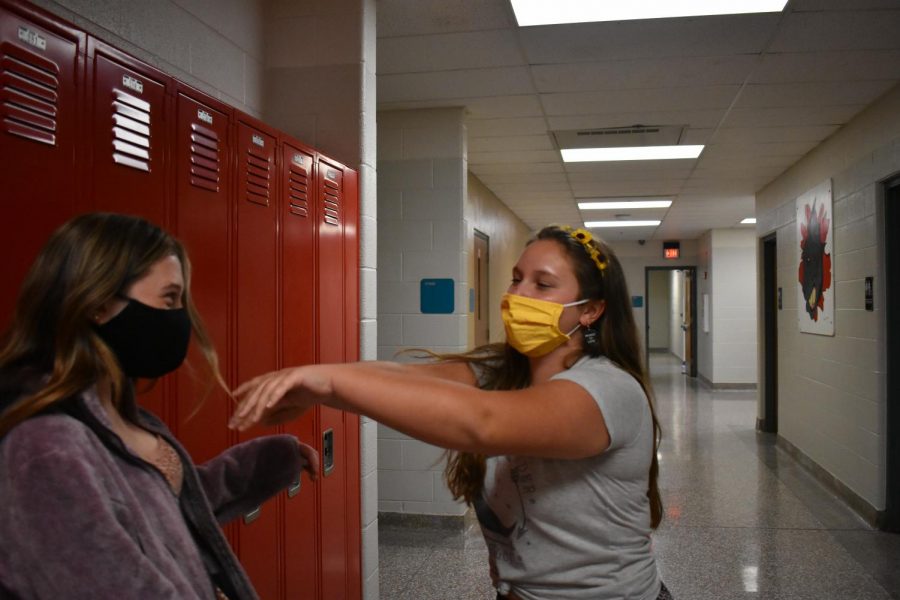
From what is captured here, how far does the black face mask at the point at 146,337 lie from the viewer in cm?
103

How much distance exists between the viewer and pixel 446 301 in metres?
4.52

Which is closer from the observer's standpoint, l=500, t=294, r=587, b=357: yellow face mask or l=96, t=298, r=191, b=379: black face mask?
l=96, t=298, r=191, b=379: black face mask

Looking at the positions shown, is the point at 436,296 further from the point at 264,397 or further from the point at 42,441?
the point at 42,441

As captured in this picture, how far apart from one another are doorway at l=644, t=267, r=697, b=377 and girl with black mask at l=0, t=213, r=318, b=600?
501 inches

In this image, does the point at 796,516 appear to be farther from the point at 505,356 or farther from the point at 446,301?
the point at 505,356

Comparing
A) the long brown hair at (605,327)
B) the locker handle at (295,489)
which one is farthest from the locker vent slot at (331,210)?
the long brown hair at (605,327)

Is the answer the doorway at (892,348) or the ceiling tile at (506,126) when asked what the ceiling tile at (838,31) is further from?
the ceiling tile at (506,126)

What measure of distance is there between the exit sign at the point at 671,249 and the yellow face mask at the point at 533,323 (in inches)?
481

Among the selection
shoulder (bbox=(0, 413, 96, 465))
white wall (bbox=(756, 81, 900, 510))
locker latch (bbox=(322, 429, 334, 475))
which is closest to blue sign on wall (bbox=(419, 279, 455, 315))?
locker latch (bbox=(322, 429, 334, 475))

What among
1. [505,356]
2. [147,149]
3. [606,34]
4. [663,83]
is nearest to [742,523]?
[663,83]

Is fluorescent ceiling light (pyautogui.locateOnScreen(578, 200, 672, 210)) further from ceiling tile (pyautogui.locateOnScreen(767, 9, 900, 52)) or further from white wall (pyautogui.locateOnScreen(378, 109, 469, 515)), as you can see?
ceiling tile (pyautogui.locateOnScreen(767, 9, 900, 52))

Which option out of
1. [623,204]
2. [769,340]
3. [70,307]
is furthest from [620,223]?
[70,307]

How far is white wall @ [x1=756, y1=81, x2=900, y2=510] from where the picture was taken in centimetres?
428

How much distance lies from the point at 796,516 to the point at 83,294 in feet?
16.1
